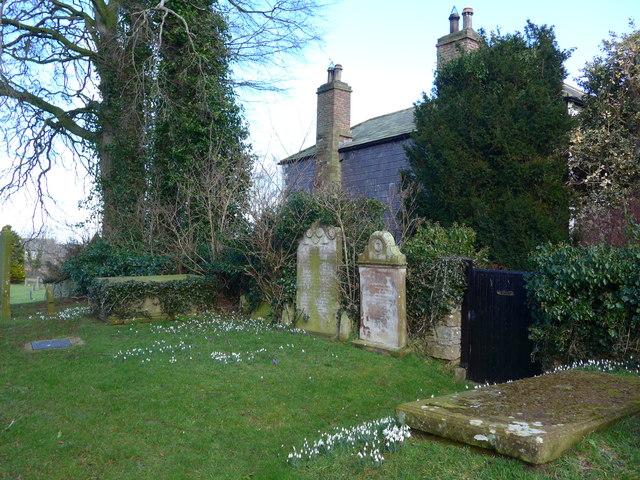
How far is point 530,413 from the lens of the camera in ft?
11.9

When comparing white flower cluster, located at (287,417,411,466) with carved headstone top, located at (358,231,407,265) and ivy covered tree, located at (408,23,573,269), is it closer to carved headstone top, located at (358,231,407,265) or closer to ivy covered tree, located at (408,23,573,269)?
carved headstone top, located at (358,231,407,265)

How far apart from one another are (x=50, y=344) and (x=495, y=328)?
8238 millimetres

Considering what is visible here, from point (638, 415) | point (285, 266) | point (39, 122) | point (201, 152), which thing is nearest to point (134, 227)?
point (201, 152)

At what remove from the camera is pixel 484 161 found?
1220 cm

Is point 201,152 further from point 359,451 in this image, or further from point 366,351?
point 359,451

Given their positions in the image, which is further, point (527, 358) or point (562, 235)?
point (562, 235)

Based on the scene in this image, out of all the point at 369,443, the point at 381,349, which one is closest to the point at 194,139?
the point at 381,349

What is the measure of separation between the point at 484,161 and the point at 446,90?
256 cm

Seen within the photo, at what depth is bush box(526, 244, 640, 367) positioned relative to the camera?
667cm

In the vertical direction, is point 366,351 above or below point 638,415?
below

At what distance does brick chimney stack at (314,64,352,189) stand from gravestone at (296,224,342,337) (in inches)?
352

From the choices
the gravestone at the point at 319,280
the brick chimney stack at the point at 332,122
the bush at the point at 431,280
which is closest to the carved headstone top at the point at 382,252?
the bush at the point at 431,280

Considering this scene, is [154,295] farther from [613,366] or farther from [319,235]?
[613,366]

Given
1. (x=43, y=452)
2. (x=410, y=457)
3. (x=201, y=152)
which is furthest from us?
(x=201, y=152)
